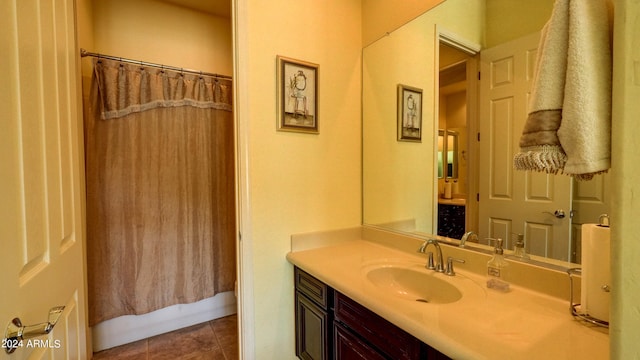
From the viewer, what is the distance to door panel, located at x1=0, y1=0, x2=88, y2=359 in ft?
1.86

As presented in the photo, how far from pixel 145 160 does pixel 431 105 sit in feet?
6.47

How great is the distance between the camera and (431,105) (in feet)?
4.86

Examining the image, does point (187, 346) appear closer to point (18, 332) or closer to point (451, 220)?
point (18, 332)

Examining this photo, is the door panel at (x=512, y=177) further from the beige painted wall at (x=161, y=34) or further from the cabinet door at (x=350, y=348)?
the beige painted wall at (x=161, y=34)

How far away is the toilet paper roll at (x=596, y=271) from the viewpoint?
2.41ft

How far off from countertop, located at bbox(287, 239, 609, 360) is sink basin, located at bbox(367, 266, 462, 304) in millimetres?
39

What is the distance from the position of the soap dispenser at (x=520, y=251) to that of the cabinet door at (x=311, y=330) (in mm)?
818

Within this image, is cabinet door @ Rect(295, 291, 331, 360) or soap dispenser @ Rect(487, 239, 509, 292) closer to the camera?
soap dispenser @ Rect(487, 239, 509, 292)

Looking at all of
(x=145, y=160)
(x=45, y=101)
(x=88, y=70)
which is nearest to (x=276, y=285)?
(x=45, y=101)

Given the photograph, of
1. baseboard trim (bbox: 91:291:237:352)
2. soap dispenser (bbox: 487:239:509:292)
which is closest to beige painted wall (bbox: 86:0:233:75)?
baseboard trim (bbox: 91:291:237:352)

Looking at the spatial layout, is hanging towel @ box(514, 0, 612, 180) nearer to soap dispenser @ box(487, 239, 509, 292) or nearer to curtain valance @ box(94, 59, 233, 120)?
soap dispenser @ box(487, 239, 509, 292)

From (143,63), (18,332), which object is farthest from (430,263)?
(143,63)

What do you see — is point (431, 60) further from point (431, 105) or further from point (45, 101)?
point (45, 101)

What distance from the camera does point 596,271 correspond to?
75 cm
